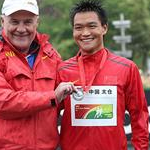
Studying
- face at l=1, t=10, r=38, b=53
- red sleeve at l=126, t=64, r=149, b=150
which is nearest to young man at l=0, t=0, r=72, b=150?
face at l=1, t=10, r=38, b=53

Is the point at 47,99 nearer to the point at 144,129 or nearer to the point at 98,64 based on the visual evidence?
the point at 98,64

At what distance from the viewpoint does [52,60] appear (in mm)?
4141

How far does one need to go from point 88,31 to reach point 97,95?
510 millimetres

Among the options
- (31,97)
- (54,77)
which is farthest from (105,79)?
(31,97)

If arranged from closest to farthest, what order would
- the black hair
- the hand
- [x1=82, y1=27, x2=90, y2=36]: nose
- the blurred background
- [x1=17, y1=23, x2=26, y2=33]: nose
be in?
the hand < [x1=17, y1=23, x2=26, y2=33]: nose < [x1=82, y1=27, x2=90, y2=36]: nose < the black hair < the blurred background

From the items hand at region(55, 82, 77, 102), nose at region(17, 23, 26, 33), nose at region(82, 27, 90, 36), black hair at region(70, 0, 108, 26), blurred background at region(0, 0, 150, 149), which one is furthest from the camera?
blurred background at region(0, 0, 150, 149)

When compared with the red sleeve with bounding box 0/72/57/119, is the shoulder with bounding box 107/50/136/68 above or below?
above

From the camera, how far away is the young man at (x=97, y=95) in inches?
158

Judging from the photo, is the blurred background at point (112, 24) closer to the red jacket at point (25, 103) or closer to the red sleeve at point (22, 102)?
the red jacket at point (25, 103)

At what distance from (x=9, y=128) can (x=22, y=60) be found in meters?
0.53

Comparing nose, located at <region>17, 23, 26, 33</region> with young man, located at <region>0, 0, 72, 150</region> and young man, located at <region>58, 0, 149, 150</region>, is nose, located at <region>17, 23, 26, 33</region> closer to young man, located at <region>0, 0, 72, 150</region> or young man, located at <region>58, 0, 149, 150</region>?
young man, located at <region>0, 0, 72, 150</region>

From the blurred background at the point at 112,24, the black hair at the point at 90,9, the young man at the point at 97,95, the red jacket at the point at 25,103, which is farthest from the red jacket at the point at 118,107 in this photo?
the blurred background at the point at 112,24

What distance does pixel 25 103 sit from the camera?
12.2 feet

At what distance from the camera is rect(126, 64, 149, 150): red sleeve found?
4.09 m
